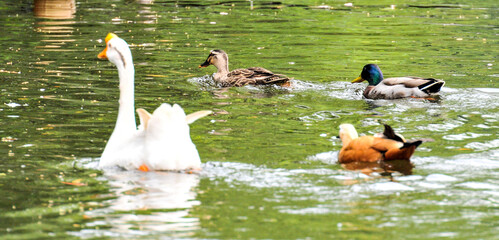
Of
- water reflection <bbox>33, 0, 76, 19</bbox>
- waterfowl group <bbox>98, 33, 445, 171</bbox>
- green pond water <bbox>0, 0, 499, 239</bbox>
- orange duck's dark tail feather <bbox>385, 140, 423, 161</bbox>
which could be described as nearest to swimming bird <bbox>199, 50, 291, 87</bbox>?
green pond water <bbox>0, 0, 499, 239</bbox>

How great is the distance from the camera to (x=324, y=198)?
7.70m

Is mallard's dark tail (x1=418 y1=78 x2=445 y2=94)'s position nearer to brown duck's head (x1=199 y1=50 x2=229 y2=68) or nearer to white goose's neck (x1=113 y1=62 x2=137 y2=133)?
brown duck's head (x1=199 y1=50 x2=229 y2=68)

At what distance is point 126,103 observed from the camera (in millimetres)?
9172

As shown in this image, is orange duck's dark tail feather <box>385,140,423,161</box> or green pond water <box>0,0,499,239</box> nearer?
green pond water <box>0,0,499,239</box>

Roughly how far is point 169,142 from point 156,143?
142 mm

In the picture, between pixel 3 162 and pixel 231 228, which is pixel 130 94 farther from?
pixel 231 228

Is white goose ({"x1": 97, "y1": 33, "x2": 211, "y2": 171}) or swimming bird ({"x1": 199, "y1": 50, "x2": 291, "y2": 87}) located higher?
white goose ({"x1": 97, "y1": 33, "x2": 211, "y2": 171})

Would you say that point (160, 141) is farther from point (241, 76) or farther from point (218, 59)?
point (218, 59)

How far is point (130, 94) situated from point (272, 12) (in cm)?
1824

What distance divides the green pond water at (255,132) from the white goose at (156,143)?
155 mm

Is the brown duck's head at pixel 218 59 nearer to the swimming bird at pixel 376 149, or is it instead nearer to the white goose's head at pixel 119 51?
the white goose's head at pixel 119 51

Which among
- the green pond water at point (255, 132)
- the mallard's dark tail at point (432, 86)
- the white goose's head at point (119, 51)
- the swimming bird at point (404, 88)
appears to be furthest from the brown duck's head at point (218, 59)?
the white goose's head at point (119, 51)

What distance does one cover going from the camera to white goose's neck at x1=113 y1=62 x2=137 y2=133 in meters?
9.04

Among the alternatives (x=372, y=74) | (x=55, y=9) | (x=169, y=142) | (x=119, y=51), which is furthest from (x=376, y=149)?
(x=55, y=9)
